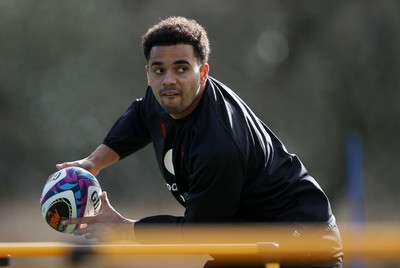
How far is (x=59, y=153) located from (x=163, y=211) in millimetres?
2702

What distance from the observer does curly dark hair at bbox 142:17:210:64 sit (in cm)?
546

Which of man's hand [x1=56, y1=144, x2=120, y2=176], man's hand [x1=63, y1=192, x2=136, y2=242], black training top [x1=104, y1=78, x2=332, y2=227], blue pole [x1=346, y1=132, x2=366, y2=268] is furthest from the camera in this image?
blue pole [x1=346, y1=132, x2=366, y2=268]

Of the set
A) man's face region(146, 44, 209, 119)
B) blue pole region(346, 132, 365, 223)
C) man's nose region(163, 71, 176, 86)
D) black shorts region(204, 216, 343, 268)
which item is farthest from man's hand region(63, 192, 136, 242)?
blue pole region(346, 132, 365, 223)

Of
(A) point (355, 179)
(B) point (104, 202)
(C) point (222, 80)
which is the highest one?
(C) point (222, 80)

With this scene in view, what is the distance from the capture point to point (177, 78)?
537 cm

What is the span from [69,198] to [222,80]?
12.5m

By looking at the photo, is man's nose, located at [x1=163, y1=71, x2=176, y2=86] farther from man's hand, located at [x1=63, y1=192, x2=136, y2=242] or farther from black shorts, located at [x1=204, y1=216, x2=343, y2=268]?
black shorts, located at [x1=204, y1=216, x2=343, y2=268]

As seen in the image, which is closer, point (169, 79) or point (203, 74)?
point (169, 79)

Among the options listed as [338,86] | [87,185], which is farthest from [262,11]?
[87,185]

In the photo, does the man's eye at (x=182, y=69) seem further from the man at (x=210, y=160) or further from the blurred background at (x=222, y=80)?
the blurred background at (x=222, y=80)

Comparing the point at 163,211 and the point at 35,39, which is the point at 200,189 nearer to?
the point at 163,211

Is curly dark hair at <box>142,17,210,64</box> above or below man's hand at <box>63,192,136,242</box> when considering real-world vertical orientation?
above

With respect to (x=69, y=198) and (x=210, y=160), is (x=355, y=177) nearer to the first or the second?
(x=69, y=198)

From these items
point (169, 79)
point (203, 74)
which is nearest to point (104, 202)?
point (169, 79)
